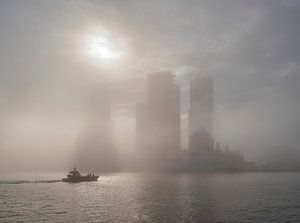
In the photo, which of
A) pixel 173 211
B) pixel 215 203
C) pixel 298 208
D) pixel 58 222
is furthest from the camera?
pixel 215 203

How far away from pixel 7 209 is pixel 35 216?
23.2 m

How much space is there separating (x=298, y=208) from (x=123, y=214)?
6949cm

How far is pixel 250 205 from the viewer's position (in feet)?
521

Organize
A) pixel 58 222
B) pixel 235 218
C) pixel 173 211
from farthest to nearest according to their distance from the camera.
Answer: pixel 173 211, pixel 235 218, pixel 58 222

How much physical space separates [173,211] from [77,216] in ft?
113

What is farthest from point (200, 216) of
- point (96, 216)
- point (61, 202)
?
point (61, 202)

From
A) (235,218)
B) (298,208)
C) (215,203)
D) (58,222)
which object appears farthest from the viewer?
(215,203)

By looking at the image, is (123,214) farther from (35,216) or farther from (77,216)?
(35,216)

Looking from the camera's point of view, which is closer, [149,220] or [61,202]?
[149,220]

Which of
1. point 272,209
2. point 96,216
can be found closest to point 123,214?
point 96,216

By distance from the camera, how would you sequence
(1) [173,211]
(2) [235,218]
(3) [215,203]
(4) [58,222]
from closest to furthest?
(4) [58,222], (2) [235,218], (1) [173,211], (3) [215,203]

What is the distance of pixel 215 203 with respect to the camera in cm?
16362

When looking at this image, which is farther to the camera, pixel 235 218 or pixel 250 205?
pixel 250 205

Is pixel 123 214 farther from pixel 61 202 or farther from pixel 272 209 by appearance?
pixel 272 209
